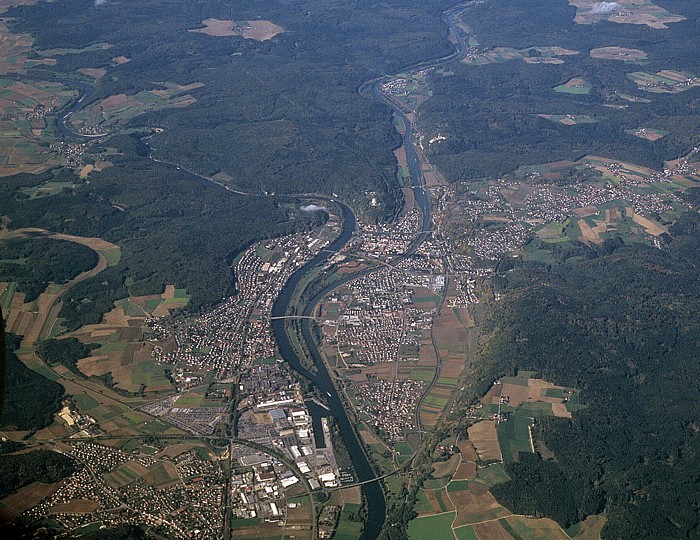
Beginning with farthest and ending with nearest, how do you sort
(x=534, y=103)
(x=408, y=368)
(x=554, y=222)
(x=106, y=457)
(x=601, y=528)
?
1. (x=534, y=103)
2. (x=554, y=222)
3. (x=408, y=368)
4. (x=106, y=457)
5. (x=601, y=528)

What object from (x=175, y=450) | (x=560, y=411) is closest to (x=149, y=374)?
(x=175, y=450)

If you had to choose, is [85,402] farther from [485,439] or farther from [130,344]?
[485,439]

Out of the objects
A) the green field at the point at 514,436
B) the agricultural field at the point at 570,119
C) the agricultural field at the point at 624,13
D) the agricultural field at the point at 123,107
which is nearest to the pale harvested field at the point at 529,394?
the green field at the point at 514,436

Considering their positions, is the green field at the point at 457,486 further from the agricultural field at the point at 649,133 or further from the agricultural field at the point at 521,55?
the agricultural field at the point at 521,55

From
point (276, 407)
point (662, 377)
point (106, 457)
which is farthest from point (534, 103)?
point (106, 457)

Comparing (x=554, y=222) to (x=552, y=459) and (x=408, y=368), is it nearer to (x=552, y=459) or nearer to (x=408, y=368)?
(x=408, y=368)

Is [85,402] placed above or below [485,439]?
above
